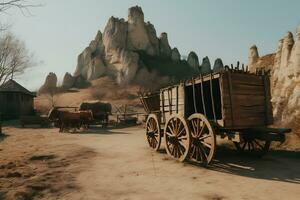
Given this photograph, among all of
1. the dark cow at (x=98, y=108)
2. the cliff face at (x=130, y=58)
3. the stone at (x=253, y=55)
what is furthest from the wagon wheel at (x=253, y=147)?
the cliff face at (x=130, y=58)

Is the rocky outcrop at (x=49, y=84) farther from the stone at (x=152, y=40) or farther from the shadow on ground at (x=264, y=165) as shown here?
the shadow on ground at (x=264, y=165)

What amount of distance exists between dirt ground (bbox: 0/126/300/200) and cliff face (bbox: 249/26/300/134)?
23.8 ft

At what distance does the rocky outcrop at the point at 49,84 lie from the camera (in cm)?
6994

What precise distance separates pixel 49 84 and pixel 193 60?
1627 inches

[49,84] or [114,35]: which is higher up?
[114,35]

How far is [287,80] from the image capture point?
818 inches

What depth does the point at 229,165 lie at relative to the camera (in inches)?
380

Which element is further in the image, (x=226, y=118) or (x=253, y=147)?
(x=253, y=147)

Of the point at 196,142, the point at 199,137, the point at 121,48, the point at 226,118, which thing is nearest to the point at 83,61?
the point at 121,48

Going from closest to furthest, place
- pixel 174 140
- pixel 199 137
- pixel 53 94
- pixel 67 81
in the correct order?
pixel 199 137 < pixel 174 140 < pixel 53 94 < pixel 67 81

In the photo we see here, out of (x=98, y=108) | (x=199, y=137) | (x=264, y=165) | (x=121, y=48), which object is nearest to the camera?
(x=264, y=165)

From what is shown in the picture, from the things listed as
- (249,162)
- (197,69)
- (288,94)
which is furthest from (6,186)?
(197,69)

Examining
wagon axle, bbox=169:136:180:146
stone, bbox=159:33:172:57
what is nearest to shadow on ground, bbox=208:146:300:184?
wagon axle, bbox=169:136:180:146

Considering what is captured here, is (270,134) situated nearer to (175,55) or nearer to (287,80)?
(287,80)
